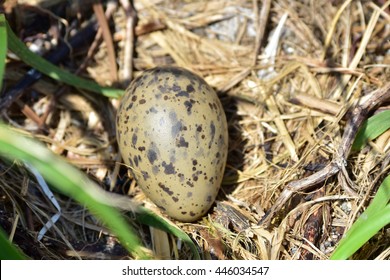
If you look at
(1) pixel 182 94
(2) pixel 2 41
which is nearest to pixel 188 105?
(1) pixel 182 94

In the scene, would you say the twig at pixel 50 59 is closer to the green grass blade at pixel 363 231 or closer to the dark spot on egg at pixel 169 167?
the dark spot on egg at pixel 169 167

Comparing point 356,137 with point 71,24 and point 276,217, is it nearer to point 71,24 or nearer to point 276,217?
point 276,217

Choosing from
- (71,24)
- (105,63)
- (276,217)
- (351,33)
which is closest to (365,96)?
(351,33)

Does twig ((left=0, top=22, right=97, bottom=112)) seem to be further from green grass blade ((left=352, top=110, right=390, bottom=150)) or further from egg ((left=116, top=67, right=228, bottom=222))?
green grass blade ((left=352, top=110, right=390, bottom=150))

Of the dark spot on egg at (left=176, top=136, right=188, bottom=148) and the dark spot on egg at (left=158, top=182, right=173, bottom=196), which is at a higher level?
the dark spot on egg at (left=176, top=136, right=188, bottom=148)

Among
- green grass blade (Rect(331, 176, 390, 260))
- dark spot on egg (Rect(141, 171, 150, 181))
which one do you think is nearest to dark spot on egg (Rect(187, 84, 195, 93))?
dark spot on egg (Rect(141, 171, 150, 181))

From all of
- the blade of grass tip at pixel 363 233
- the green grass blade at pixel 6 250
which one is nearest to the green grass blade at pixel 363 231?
the blade of grass tip at pixel 363 233

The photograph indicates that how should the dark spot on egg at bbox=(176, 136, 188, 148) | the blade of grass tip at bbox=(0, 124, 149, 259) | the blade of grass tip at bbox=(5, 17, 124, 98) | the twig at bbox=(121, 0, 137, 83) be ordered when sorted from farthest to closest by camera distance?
the twig at bbox=(121, 0, 137, 83), the blade of grass tip at bbox=(5, 17, 124, 98), the dark spot on egg at bbox=(176, 136, 188, 148), the blade of grass tip at bbox=(0, 124, 149, 259)
